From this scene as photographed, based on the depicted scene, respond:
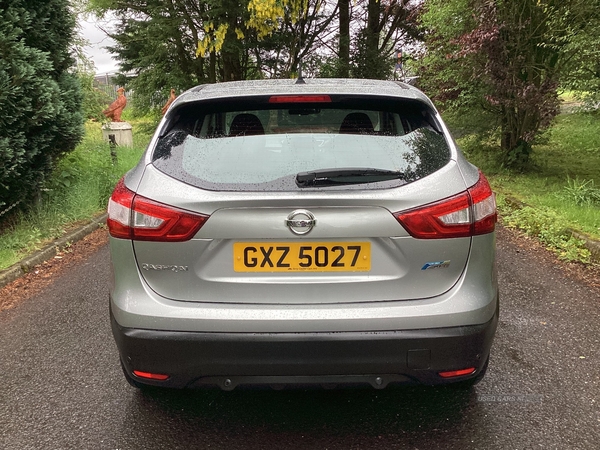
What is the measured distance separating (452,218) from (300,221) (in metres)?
0.62

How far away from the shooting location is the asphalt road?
2.56 m

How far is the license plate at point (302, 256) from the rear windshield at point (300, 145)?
0.23 m

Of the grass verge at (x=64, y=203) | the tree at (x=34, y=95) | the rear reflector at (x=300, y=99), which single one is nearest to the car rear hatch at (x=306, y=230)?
the rear reflector at (x=300, y=99)

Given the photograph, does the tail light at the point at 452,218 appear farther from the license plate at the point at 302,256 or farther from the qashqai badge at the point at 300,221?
the qashqai badge at the point at 300,221

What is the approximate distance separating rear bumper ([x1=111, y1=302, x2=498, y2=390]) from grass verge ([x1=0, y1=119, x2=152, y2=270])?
3702mm

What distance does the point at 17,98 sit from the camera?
555 cm

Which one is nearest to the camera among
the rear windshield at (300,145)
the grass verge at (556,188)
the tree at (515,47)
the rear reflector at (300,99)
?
the rear windshield at (300,145)

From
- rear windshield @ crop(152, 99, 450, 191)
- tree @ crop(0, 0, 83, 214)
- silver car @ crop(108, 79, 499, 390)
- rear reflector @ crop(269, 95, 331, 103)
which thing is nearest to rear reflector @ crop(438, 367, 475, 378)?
silver car @ crop(108, 79, 499, 390)

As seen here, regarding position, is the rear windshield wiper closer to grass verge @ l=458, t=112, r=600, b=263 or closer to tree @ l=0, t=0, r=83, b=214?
grass verge @ l=458, t=112, r=600, b=263

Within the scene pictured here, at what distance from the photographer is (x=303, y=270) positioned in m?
2.14

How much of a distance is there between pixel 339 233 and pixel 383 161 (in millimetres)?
406

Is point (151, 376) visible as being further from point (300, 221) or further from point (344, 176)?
point (344, 176)

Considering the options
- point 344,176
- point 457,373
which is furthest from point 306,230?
point 457,373

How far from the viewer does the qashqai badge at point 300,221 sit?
2.08 metres
